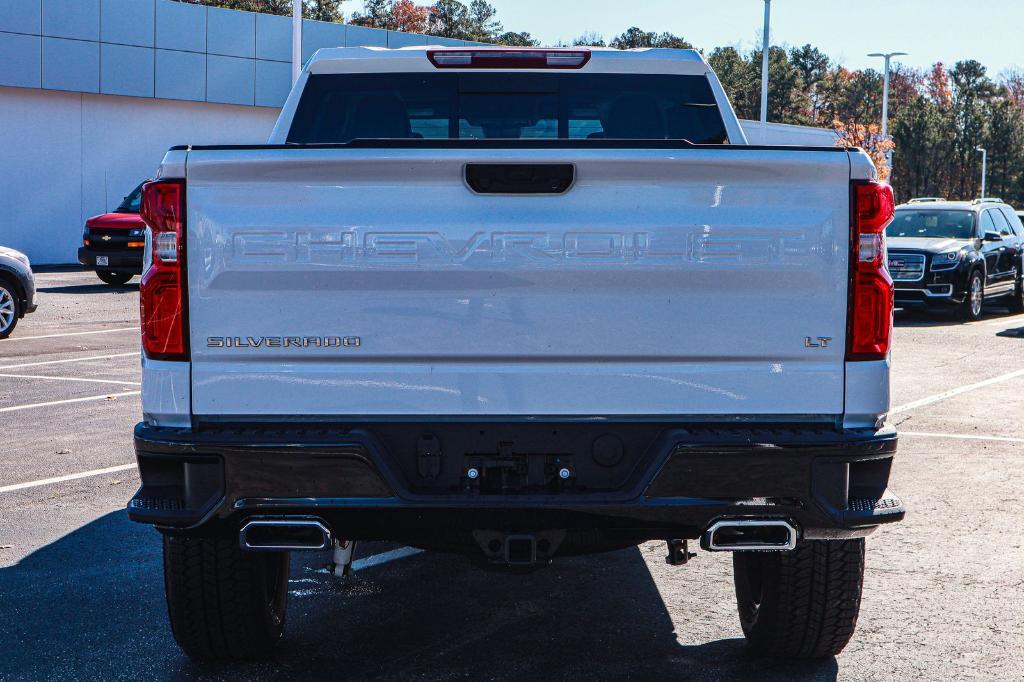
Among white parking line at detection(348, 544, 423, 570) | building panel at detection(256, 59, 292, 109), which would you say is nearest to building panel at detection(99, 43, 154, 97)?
building panel at detection(256, 59, 292, 109)

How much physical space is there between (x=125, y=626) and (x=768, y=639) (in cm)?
245

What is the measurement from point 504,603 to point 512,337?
197 centimetres

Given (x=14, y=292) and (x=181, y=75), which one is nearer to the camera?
(x=14, y=292)

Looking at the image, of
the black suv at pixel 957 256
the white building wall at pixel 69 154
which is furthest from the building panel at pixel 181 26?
the black suv at pixel 957 256

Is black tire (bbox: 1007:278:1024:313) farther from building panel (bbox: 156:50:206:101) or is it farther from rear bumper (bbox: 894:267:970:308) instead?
building panel (bbox: 156:50:206:101)

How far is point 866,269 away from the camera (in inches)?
143

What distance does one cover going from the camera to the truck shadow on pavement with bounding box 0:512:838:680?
438cm

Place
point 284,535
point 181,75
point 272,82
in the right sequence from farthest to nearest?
1. point 272,82
2. point 181,75
3. point 284,535

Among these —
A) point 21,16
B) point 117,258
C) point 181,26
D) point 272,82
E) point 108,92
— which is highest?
point 181,26

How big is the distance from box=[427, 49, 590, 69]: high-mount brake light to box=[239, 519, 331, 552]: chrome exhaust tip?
2324 millimetres

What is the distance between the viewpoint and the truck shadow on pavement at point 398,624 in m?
4.38

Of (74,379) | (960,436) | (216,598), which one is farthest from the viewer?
(74,379)

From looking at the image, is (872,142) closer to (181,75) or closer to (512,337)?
(181,75)

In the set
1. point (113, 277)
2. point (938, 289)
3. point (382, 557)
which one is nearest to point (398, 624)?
point (382, 557)
